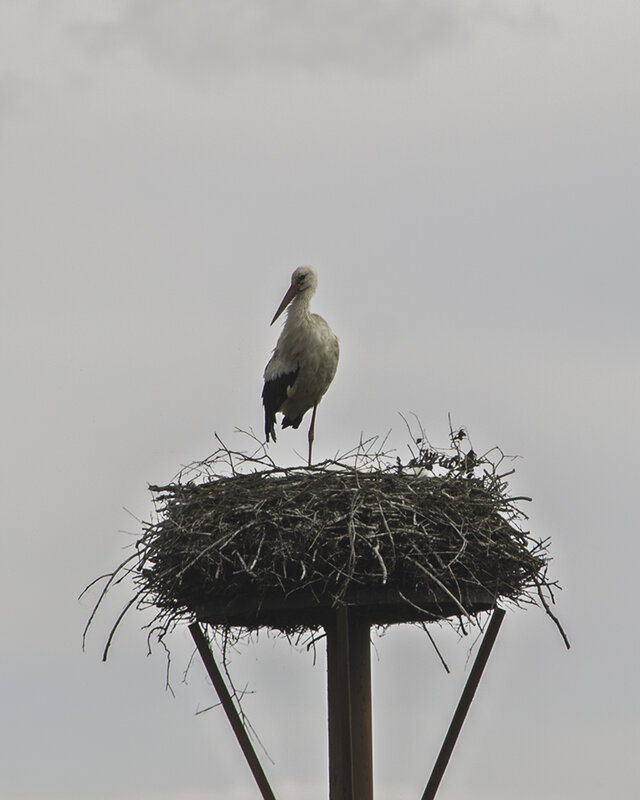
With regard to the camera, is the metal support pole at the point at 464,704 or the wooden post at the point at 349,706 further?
the metal support pole at the point at 464,704

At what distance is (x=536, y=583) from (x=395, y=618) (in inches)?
31.9

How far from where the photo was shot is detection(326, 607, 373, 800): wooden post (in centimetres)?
673

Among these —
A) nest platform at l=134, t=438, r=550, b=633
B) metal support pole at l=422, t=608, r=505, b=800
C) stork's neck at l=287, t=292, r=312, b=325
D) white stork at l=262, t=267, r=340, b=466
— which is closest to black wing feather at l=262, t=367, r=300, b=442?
white stork at l=262, t=267, r=340, b=466

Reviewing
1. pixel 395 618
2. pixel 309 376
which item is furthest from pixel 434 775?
pixel 309 376

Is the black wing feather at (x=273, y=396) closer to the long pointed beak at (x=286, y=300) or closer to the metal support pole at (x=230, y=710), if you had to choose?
the long pointed beak at (x=286, y=300)

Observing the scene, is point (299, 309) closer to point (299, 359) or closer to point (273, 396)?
point (299, 359)

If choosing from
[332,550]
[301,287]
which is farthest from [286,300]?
[332,550]

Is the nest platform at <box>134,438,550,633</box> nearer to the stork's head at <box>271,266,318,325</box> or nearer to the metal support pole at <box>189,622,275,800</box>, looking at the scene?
the metal support pole at <box>189,622,275,800</box>

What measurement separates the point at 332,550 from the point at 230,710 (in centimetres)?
101

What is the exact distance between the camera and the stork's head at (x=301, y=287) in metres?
11.5

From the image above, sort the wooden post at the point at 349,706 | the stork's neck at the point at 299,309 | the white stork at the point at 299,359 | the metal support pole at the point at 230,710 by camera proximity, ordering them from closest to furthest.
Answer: the wooden post at the point at 349,706, the metal support pole at the point at 230,710, the white stork at the point at 299,359, the stork's neck at the point at 299,309

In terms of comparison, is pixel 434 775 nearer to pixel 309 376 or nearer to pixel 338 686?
pixel 338 686

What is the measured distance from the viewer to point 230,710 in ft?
23.3

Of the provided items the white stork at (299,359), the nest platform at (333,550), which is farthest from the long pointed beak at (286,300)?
the nest platform at (333,550)
